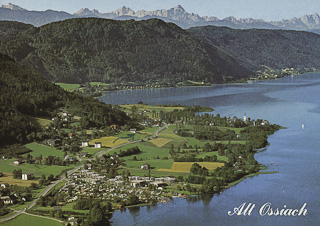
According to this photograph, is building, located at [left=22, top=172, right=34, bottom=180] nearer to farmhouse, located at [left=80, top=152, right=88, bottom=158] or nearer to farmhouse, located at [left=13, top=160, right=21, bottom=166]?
farmhouse, located at [left=13, top=160, right=21, bottom=166]

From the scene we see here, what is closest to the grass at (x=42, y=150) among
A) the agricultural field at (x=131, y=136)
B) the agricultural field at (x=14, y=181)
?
the agricultural field at (x=14, y=181)

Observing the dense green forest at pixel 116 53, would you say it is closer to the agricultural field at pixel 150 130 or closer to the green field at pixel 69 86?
the green field at pixel 69 86

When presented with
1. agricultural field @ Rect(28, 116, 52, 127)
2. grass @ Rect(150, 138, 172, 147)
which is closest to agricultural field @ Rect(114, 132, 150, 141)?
grass @ Rect(150, 138, 172, 147)

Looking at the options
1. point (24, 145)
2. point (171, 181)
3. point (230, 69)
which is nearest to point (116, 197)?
point (171, 181)

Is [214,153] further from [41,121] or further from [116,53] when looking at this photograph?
[116,53]

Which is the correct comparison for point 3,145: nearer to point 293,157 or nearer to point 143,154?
point 143,154

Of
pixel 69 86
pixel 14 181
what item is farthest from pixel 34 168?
pixel 69 86
